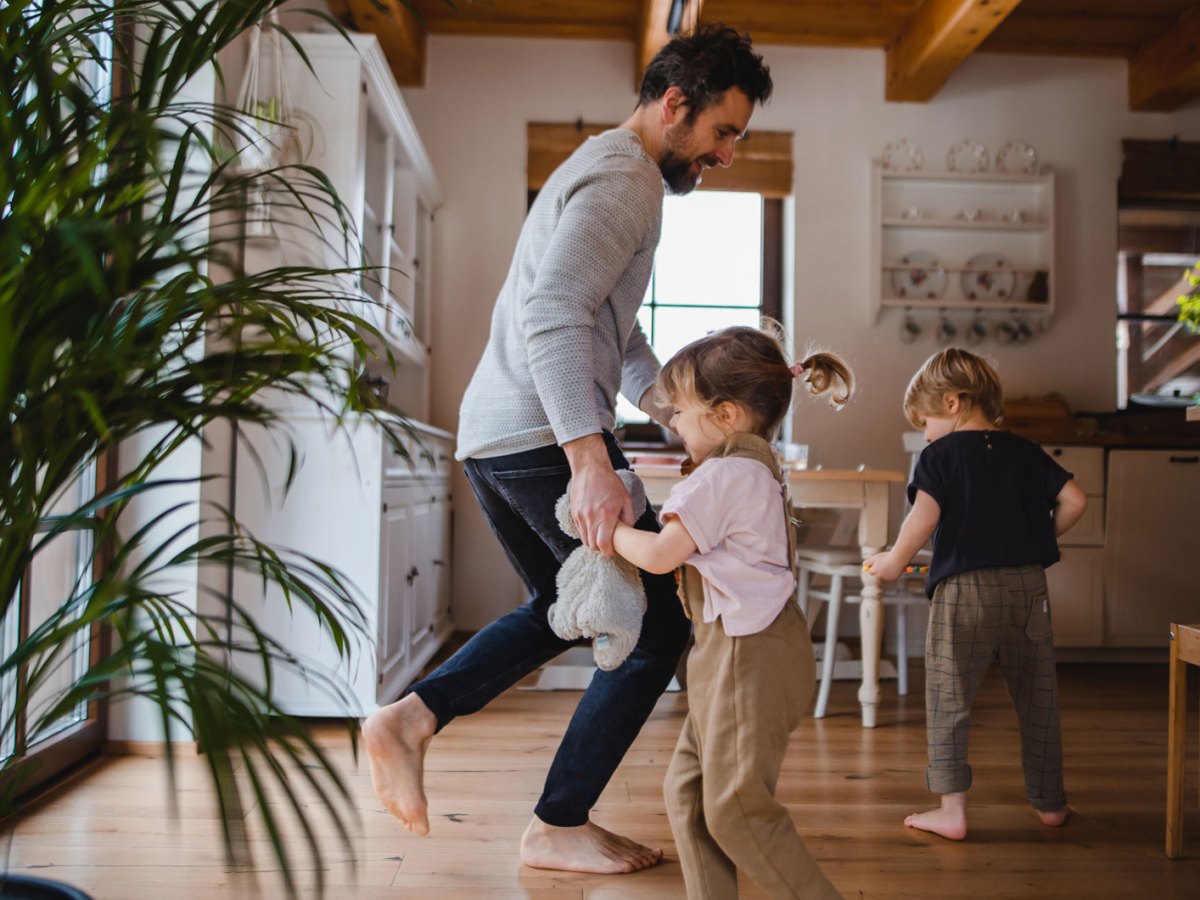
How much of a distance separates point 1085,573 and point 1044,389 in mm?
919

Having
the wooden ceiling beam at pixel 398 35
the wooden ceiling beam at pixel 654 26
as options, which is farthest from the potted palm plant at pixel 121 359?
the wooden ceiling beam at pixel 398 35

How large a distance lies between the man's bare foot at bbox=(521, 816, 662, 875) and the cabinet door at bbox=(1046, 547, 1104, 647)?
289 centimetres

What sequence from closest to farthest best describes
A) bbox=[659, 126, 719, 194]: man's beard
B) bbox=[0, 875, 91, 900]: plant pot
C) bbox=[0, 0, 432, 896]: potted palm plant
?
bbox=[0, 0, 432, 896]: potted palm plant, bbox=[0, 875, 91, 900]: plant pot, bbox=[659, 126, 719, 194]: man's beard

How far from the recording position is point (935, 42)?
153 inches

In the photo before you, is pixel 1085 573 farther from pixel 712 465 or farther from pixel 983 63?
pixel 712 465

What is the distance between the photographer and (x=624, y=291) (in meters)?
1.55

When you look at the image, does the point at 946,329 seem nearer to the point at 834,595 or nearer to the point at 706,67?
the point at 834,595

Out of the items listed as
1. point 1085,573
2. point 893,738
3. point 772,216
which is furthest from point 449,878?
point 772,216

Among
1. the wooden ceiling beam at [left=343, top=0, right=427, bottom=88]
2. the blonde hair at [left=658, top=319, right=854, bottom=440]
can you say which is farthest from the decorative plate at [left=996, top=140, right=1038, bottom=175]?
the blonde hair at [left=658, top=319, right=854, bottom=440]

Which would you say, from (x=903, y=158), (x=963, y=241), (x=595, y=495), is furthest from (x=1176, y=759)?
(x=903, y=158)

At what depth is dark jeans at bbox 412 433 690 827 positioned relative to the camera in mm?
1532

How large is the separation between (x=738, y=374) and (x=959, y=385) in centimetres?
80

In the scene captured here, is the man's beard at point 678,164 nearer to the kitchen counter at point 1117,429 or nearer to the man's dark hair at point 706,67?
the man's dark hair at point 706,67

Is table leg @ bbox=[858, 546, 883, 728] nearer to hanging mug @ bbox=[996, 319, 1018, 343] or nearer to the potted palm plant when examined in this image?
hanging mug @ bbox=[996, 319, 1018, 343]
